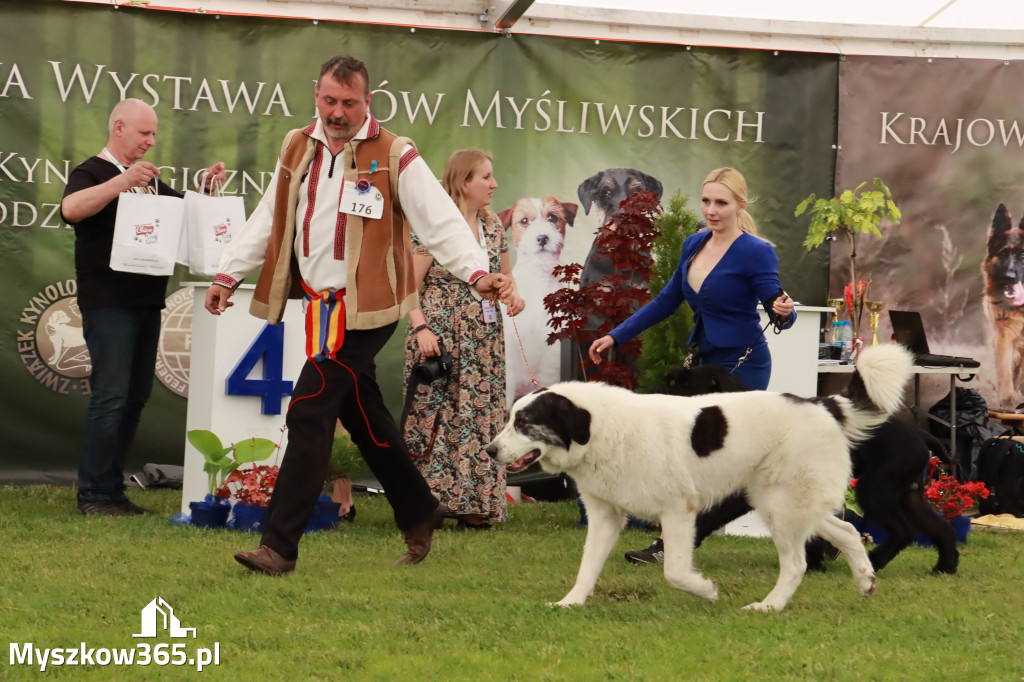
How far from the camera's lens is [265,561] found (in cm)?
477

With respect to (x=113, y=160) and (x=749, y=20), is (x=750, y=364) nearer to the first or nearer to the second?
(x=113, y=160)

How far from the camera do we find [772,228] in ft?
30.2

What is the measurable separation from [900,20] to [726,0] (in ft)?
4.80

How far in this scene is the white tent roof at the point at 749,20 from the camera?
8.84 m

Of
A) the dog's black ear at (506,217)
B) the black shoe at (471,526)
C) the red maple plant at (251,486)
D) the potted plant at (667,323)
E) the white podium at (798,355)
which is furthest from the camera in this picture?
the dog's black ear at (506,217)

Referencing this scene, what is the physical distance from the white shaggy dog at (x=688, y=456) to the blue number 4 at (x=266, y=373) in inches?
105

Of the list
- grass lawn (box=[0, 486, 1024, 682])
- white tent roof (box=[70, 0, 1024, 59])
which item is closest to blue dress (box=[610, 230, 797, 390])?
grass lawn (box=[0, 486, 1024, 682])

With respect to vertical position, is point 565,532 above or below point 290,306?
below

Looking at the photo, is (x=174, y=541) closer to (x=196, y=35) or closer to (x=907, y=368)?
(x=907, y=368)

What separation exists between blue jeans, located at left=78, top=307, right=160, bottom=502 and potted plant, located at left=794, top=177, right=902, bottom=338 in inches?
195

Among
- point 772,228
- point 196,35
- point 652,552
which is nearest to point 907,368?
point 652,552

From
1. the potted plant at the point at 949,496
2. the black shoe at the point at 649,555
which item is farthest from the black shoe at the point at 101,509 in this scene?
the potted plant at the point at 949,496

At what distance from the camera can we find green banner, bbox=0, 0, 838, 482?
27.5 ft

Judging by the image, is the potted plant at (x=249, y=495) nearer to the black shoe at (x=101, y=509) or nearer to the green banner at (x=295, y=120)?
the black shoe at (x=101, y=509)
